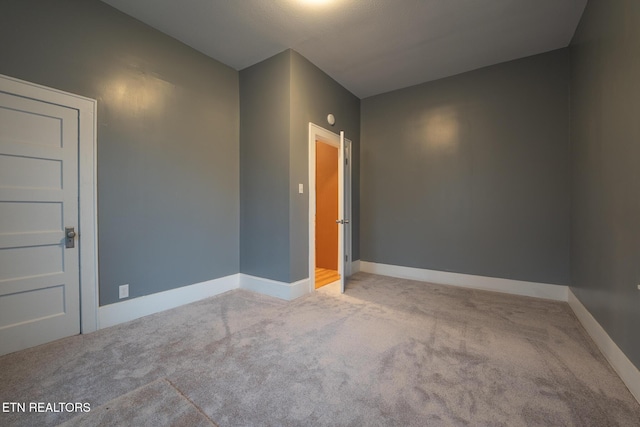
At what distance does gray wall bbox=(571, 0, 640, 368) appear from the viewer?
64.7 inches

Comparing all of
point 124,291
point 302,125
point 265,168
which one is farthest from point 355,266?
point 124,291

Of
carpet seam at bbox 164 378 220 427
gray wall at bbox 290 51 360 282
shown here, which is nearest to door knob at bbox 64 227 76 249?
carpet seam at bbox 164 378 220 427

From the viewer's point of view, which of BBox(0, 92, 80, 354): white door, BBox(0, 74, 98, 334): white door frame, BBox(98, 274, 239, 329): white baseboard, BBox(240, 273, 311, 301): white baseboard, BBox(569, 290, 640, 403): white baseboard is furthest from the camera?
BBox(240, 273, 311, 301): white baseboard

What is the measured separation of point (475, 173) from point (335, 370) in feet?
10.4

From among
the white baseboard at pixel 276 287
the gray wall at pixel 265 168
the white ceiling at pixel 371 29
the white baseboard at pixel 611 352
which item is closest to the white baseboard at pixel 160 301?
the white baseboard at pixel 276 287

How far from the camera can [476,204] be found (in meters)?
3.65

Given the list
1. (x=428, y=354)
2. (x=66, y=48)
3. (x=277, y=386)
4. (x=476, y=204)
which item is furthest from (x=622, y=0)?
(x=66, y=48)

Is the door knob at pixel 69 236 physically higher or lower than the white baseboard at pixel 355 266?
higher

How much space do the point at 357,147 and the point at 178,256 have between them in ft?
10.5

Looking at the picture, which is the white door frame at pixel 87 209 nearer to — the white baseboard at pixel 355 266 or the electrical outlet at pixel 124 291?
the electrical outlet at pixel 124 291

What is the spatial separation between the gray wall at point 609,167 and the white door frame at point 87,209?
3.95 meters

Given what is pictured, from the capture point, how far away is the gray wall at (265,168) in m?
3.22

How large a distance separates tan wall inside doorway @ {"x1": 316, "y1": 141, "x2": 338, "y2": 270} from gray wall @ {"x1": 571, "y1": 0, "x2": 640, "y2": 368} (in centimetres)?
320

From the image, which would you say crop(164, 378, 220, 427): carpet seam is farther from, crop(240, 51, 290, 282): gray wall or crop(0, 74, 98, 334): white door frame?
crop(240, 51, 290, 282): gray wall
